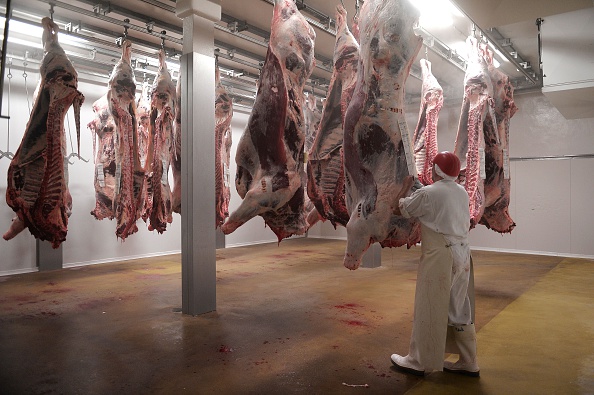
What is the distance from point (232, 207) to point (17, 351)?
8.71 meters

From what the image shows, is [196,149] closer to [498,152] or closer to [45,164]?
[45,164]

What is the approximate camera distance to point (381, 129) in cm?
344

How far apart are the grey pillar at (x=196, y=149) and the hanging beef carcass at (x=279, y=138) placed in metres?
1.52

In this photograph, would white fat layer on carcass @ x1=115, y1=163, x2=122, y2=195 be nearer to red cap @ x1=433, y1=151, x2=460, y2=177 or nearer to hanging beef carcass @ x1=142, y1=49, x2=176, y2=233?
hanging beef carcass @ x1=142, y1=49, x2=176, y2=233

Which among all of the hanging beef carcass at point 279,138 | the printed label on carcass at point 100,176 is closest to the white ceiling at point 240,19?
the hanging beef carcass at point 279,138

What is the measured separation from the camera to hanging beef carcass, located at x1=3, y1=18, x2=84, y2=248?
4.39 metres

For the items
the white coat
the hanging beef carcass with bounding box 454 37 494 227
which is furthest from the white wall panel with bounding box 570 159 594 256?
the white coat

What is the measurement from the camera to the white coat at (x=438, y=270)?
11.3ft

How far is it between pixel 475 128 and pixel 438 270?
2.38m

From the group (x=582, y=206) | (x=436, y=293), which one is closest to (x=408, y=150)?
(x=436, y=293)

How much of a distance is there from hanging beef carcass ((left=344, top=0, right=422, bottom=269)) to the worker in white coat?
0.15 meters

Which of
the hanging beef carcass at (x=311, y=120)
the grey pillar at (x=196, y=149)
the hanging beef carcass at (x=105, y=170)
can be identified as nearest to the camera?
the grey pillar at (x=196, y=149)

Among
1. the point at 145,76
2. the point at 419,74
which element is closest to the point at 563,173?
the point at 419,74

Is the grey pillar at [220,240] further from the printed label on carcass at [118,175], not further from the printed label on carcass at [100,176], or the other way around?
the printed label on carcass at [118,175]
